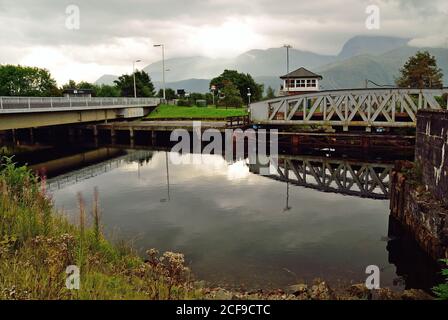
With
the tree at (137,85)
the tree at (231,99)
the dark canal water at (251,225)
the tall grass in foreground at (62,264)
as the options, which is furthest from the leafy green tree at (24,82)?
the tall grass in foreground at (62,264)

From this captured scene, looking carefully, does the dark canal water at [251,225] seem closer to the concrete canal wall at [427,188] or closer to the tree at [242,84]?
the concrete canal wall at [427,188]

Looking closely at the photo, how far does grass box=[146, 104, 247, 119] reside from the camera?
199 ft

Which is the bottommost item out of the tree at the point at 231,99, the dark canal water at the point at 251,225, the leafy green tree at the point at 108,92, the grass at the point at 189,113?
the dark canal water at the point at 251,225

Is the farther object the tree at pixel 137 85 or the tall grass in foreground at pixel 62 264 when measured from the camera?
the tree at pixel 137 85

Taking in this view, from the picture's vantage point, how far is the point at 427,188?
54.9 ft

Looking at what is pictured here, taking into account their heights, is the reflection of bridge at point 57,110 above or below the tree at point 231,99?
below

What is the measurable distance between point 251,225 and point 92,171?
838 inches

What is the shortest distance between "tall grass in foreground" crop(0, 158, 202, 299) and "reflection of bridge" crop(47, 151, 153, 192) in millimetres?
17017

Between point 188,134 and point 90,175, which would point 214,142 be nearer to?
point 188,134

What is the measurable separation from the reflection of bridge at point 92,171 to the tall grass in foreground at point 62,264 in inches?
670

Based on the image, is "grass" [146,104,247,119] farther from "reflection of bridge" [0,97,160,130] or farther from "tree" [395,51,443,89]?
"tree" [395,51,443,89]

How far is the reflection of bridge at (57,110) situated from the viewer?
115 ft

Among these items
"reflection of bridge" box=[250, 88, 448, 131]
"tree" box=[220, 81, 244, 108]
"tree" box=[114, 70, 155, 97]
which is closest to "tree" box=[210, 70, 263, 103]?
"tree" box=[114, 70, 155, 97]
